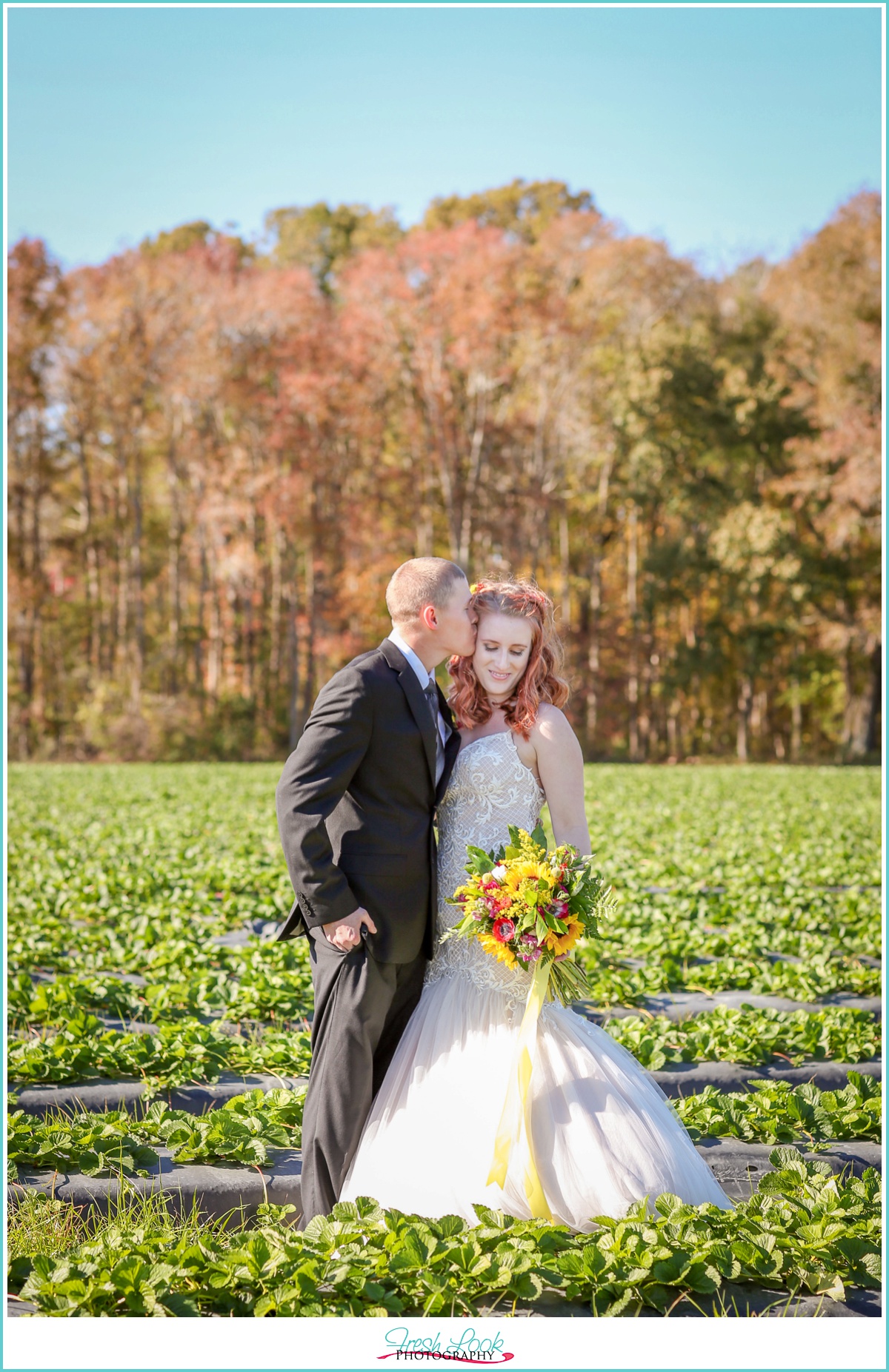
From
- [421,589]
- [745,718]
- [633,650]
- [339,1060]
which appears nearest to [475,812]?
[421,589]

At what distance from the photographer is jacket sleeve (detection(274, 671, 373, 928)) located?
126 inches

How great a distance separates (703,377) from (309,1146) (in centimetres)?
3236

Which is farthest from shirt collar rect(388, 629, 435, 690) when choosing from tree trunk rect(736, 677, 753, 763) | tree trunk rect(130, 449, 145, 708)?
tree trunk rect(736, 677, 753, 763)

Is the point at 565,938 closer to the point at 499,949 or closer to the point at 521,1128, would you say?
the point at 499,949

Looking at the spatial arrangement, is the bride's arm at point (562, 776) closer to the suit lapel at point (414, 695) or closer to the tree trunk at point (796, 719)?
the suit lapel at point (414, 695)

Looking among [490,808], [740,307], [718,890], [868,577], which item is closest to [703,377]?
[740,307]

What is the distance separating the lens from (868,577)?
1261 inches

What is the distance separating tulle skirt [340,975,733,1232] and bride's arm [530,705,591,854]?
1.95ft

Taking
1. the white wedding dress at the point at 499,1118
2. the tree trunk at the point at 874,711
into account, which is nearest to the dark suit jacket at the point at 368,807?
the white wedding dress at the point at 499,1118

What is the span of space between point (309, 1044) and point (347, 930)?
1.82 meters

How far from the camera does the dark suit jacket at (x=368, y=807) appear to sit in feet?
10.6

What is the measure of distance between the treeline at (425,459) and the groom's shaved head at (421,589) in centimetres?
2460

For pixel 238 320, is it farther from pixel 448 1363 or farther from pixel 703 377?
Answer: pixel 448 1363

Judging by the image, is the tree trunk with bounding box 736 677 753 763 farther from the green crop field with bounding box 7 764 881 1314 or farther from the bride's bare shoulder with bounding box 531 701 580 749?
the bride's bare shoulder with bounding box 531 701 580 749
